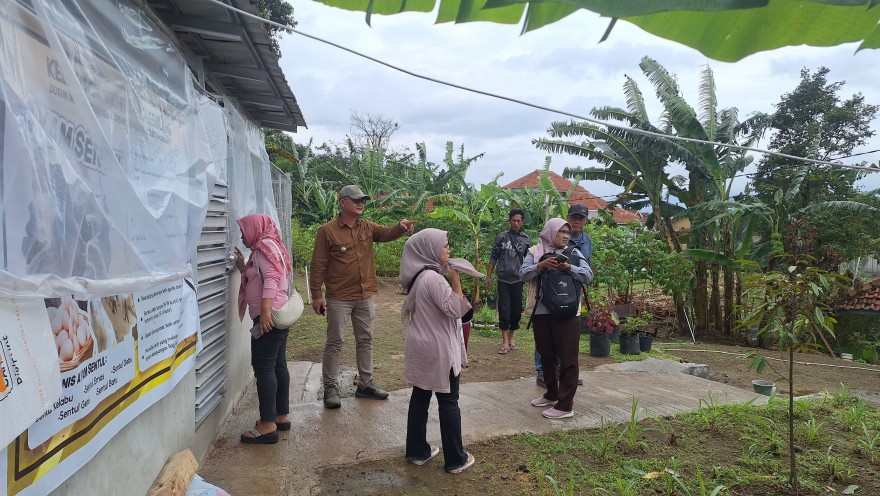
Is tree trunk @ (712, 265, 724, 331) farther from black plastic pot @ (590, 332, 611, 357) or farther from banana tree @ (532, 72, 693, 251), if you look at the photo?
black plastic pot @ (590, 332, 611, 357)

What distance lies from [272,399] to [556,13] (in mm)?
3413

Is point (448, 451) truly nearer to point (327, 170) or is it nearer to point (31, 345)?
point (31, 345)

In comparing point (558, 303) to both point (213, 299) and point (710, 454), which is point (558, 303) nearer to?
point (710, 454)

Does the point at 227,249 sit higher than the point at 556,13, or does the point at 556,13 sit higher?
the point at 556,13

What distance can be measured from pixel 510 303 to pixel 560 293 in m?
2.78

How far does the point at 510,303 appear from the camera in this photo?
284 inches

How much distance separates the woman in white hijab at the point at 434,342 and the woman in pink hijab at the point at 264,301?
89 cm

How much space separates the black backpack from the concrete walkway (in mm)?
918

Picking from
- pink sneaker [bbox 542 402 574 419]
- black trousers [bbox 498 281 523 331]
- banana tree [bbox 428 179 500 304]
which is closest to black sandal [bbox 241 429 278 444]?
pink sneaker [bbox 542 402 574 419]

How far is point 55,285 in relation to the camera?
1.49m

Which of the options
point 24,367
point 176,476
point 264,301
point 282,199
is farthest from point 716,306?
point 24,367

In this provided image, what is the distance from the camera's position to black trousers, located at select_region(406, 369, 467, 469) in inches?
139

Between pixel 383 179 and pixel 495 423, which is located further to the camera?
pixel 383 179

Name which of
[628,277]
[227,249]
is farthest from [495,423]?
[628,277]
